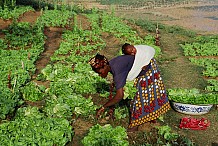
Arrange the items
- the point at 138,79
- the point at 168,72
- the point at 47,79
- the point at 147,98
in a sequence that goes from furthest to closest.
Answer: the point at 168,72
the point at 47,79
the point at 147,98
the point at 138,79

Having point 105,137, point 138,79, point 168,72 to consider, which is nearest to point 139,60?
point 138,79

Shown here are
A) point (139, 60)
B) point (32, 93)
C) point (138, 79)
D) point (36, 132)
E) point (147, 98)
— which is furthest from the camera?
point (32, 93)

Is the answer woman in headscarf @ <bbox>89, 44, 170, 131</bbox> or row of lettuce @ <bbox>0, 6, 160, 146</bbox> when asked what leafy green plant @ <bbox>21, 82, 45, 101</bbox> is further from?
woman in headscarf @ <bbox>89, 44, 170, 131</bbox>

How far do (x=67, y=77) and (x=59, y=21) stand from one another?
710 centimetres

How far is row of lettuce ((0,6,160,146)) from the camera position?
534cm

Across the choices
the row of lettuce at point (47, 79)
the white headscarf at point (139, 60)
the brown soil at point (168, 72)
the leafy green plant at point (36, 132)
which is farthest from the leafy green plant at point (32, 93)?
the white headscarf at point (139, 60)

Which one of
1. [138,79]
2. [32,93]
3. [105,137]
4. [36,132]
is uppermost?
[138,79]

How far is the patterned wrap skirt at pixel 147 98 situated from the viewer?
5.55 metres

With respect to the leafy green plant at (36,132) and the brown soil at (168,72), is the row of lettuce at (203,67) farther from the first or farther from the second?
the leafy green plant at (36,132)

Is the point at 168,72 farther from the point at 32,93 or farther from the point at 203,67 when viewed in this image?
the point at 32,93

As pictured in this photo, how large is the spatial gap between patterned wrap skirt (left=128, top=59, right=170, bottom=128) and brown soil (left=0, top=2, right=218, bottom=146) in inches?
16.4

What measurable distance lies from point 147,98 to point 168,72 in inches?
179

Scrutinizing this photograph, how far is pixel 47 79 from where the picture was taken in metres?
8.30

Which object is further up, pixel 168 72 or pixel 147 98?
pixel 147 98
